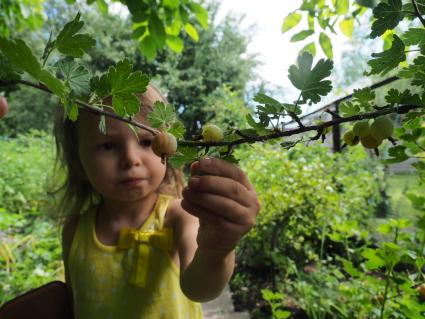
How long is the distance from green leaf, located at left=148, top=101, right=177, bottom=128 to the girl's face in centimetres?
47

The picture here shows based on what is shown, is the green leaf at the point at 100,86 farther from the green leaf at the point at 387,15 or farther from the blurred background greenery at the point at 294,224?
the blurred background greenery at the point at 294,224

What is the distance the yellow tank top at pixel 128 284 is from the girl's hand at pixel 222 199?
1.83 ft

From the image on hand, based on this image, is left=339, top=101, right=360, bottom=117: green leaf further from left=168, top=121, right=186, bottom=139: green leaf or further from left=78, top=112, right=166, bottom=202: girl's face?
left=78, top=112, right=166, bottom=202: girl's face

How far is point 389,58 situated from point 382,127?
0.25 ft

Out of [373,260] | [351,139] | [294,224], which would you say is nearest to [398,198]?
[294,224]

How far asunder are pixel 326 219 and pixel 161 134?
7.64 ft

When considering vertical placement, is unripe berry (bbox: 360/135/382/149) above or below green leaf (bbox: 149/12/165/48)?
below

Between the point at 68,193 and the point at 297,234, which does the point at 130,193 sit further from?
the point at 297,234

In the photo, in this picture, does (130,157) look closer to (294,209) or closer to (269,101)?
(269,101)

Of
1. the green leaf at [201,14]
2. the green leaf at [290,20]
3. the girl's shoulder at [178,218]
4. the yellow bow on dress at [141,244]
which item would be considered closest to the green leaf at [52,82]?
the girl's shoulder at [178,218]

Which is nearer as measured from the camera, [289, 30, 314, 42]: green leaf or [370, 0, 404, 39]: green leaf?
[370, 0, 404, 39]: green leaf

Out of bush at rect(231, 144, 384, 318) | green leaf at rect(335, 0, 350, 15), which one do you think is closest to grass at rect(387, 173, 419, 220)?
bush at rect(231, 144, 384, 318)

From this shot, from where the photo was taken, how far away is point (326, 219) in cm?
245

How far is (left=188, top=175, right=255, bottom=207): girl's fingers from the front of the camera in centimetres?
42
